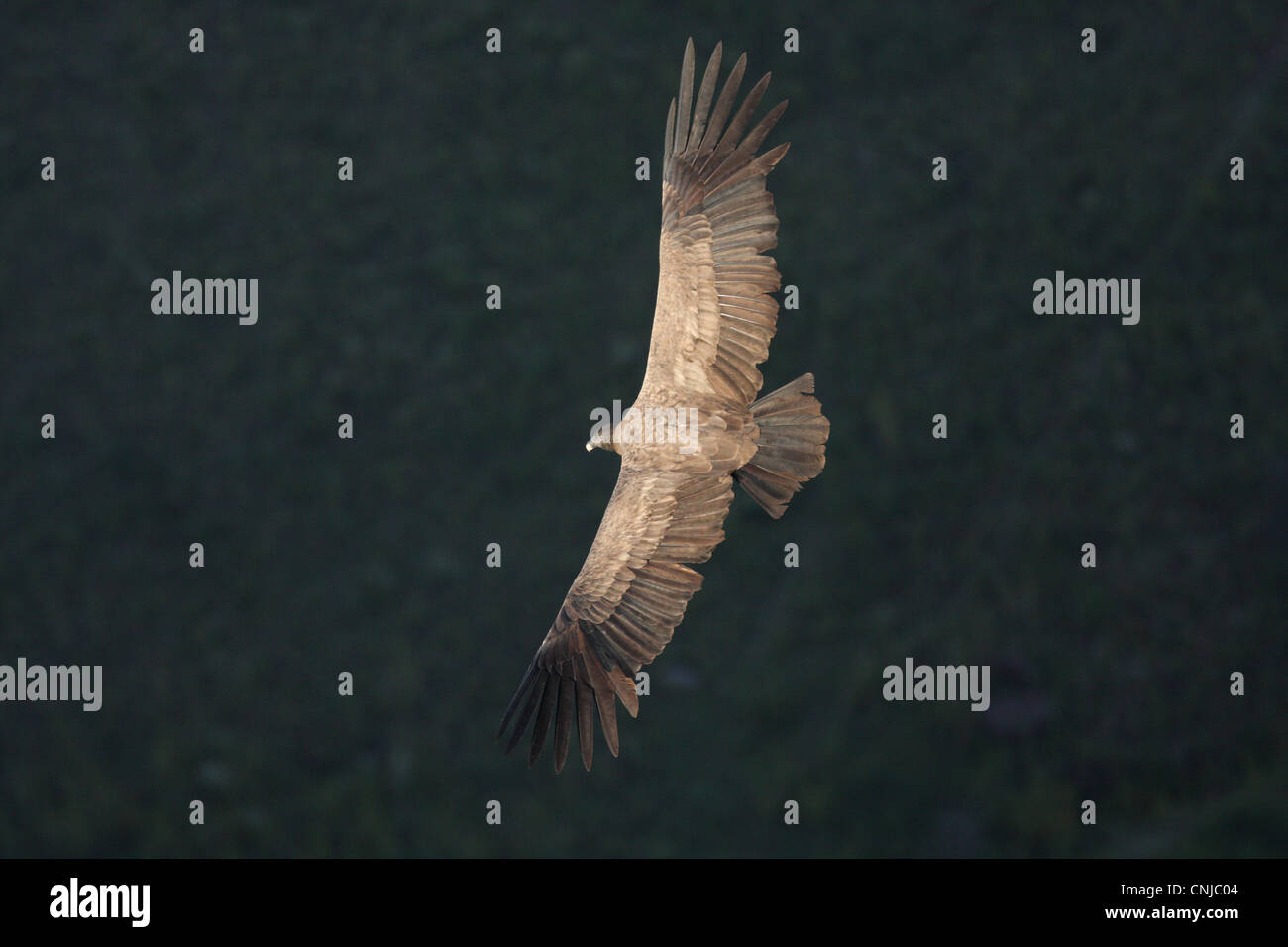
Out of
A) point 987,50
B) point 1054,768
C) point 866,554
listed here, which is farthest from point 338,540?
point 987,50

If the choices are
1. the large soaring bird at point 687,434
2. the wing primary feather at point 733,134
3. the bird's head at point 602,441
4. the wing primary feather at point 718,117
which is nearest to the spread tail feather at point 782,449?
the large soaring bird at point 687,434

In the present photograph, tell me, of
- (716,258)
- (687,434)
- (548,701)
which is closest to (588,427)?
(716,258)

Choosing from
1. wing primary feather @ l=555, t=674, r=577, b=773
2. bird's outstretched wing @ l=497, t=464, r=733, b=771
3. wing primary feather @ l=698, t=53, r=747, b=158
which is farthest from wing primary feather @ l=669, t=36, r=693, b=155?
wing primary feather @ l=555, t=674, r=577, b=773

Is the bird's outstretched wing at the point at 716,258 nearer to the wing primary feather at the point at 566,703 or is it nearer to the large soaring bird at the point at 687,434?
the large soaring bird at the point at 687,434

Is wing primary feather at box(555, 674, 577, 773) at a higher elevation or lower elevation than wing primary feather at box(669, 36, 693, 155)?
lower

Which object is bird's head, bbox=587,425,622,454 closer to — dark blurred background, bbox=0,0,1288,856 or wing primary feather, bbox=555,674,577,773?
wing primary feather, bbox=555,674,577,773
